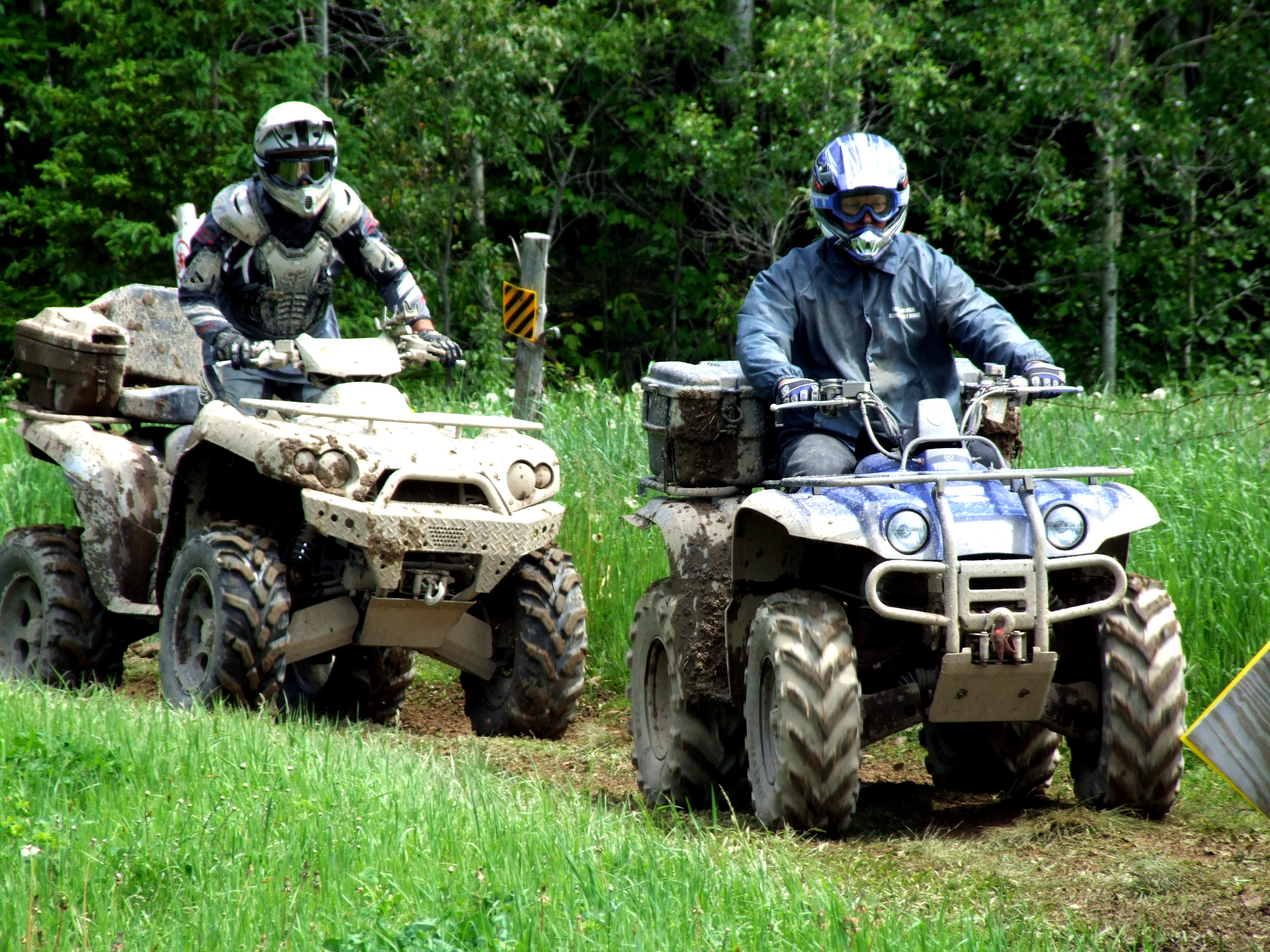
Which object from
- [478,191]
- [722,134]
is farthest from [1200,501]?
[722,134]

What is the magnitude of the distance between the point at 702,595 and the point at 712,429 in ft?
1.95

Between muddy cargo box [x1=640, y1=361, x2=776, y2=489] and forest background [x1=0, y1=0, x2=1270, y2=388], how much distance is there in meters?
11.5

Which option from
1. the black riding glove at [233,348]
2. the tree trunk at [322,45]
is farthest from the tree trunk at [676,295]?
the black riding glove at [233,348]

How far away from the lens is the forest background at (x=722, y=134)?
1816cm

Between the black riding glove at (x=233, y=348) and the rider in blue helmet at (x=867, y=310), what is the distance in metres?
2.22

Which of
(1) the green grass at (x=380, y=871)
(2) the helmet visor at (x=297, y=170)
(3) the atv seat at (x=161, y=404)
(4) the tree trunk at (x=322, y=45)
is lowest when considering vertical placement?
(1) the green grass at (x=380, y=871)

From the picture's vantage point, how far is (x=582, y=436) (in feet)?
33.9

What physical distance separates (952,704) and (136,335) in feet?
17.2

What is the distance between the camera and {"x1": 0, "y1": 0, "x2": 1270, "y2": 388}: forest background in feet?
59.6

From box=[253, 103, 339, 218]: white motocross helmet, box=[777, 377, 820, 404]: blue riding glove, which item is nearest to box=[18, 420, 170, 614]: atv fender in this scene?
box=[253, 103, 339, 218]: white motocross helmet

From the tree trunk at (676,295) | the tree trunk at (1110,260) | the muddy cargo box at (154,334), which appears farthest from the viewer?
the tree trunk at (676,295)

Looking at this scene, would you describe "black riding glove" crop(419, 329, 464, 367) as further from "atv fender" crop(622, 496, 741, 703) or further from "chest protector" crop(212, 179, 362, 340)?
"atv fender" crop(622, 496, 741, 703)

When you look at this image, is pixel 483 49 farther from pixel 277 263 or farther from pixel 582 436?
pixel 277 263

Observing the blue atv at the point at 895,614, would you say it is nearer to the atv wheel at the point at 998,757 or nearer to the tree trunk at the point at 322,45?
the atv wheel at the point at 998,757
